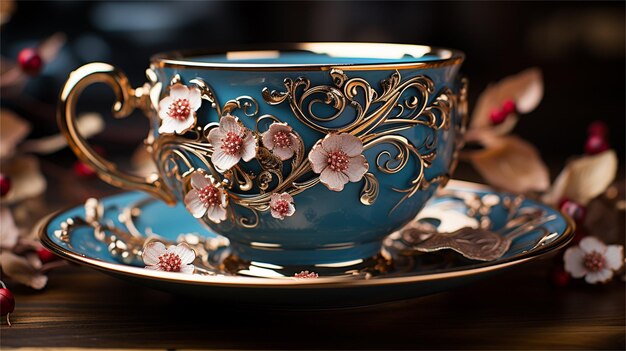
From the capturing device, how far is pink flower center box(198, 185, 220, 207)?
2.11ft

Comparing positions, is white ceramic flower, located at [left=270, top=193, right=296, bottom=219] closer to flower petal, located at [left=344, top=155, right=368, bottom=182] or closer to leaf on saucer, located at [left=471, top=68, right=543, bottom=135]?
flower petal, located at [left=344, top=155, right=368, bottom=182]

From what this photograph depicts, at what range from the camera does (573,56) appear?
193cm

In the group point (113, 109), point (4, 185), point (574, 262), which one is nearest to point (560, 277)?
point (574, 262)

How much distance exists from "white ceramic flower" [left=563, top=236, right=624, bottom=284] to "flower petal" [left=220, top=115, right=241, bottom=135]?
301mm

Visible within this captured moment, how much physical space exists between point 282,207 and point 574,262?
10.2 inches

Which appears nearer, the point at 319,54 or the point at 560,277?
the point at 560,277

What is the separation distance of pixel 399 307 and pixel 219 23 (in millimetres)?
1292

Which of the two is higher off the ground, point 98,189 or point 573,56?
point 573,56

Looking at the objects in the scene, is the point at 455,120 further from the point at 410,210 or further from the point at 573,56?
the point at 573,56

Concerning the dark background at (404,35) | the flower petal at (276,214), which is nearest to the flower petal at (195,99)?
the flower petal at (276,214)

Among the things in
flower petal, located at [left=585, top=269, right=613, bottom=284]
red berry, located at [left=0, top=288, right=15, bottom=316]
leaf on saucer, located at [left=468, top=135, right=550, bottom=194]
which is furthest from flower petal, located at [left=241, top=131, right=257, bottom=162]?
leaf on saucer, located at [left=468, top=135, right=550, bottom=194]

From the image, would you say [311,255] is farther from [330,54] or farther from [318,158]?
[330,54]

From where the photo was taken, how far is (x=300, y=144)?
61 centimetres

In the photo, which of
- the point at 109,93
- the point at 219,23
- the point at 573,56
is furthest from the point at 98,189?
the point at 573,56
